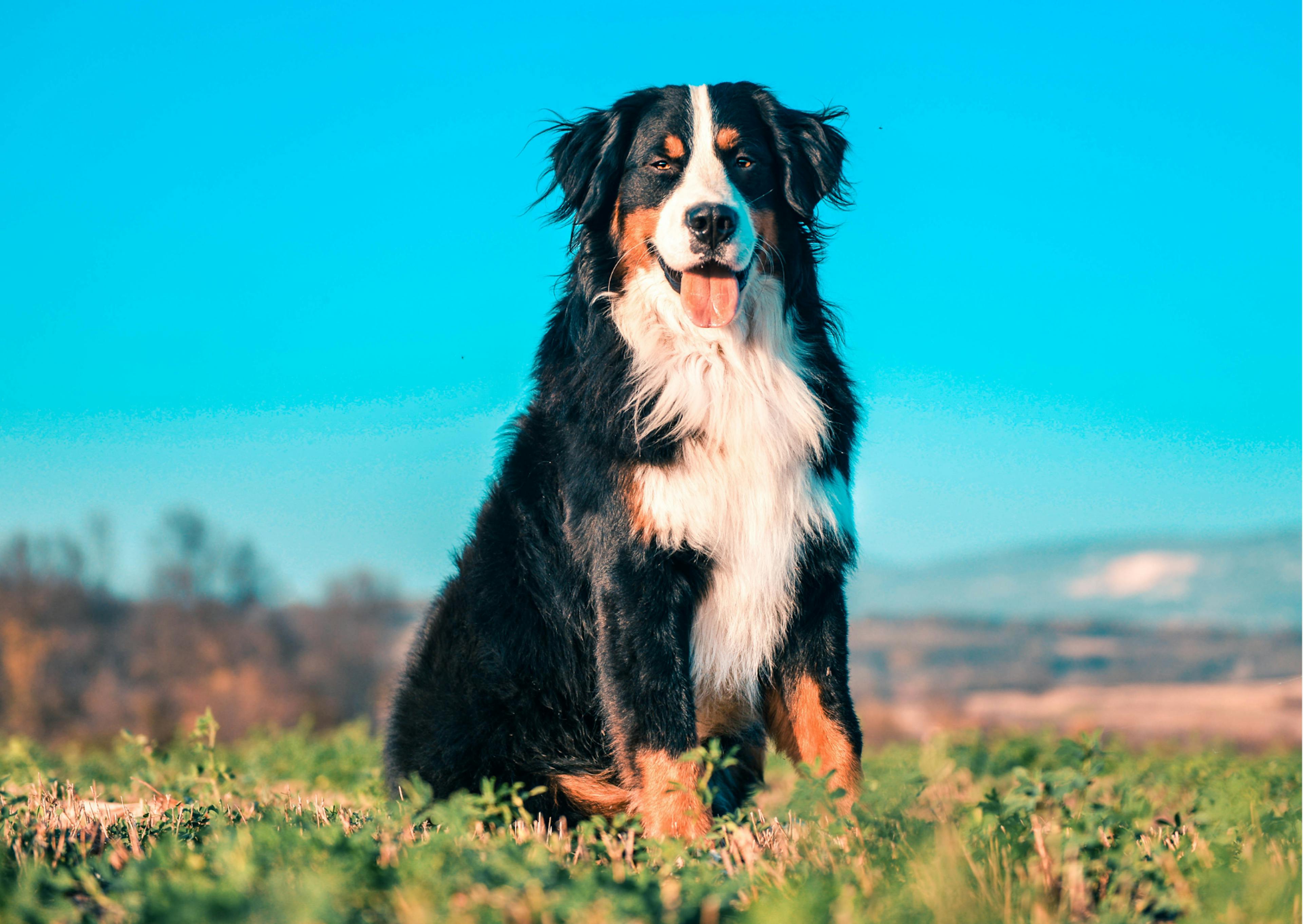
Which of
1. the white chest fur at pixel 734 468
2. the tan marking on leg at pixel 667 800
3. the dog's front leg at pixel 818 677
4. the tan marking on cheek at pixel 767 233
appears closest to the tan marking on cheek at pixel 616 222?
the white chest fur at pixel 734 468

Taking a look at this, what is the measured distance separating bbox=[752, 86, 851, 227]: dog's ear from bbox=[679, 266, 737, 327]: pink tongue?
52cm

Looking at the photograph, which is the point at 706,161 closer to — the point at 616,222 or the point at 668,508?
the point at 616,222

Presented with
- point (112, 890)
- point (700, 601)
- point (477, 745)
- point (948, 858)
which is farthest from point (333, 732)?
point (948, 858)

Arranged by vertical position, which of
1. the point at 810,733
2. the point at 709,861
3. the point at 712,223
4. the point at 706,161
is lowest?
the point at 709,861

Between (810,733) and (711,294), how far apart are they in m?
1.74

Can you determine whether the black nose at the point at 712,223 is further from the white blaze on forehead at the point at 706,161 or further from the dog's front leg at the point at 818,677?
the dog's front leg at the point at 818,677

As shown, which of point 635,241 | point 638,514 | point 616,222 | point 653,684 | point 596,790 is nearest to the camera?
point 653,684

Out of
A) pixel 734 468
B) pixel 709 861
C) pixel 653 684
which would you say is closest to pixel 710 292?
pixel 734 468

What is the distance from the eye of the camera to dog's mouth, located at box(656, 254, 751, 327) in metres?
3.70

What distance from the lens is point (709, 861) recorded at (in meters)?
2.49

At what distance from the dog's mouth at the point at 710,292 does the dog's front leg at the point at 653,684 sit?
0.95 metres

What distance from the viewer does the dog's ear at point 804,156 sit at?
395 cm

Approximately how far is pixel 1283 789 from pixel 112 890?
502 centimetres

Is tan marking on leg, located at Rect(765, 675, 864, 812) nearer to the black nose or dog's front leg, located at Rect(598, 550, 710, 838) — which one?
dog's front leg, located at Rect(598, 550, 710, 838)
